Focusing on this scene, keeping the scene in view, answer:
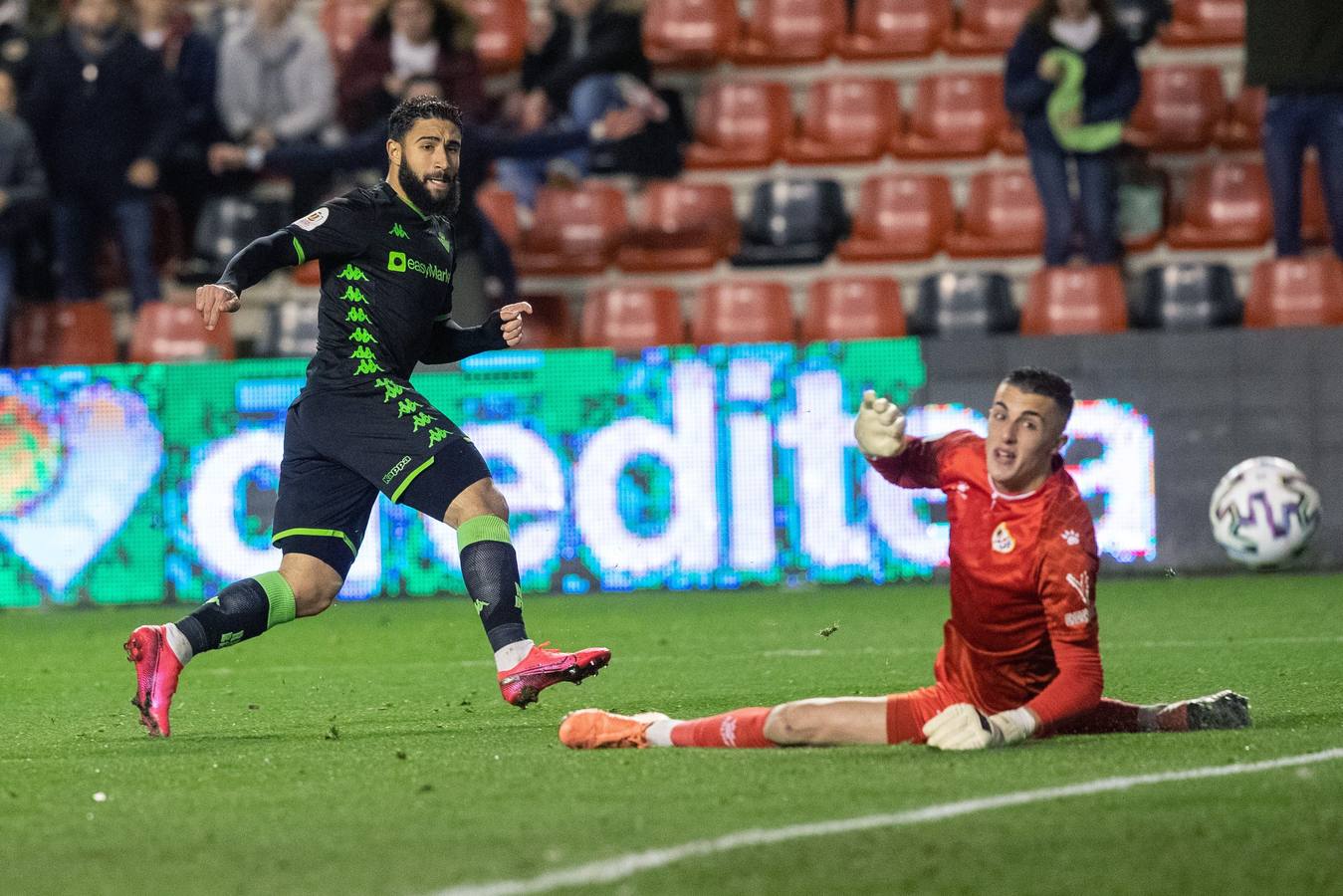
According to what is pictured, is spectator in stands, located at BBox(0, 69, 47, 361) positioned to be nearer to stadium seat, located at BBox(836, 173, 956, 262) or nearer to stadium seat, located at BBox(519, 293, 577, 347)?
stadium seat, located at BBox(519, 293, 577, 347)

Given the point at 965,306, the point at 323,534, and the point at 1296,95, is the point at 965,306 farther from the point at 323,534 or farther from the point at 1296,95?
the point at 323,534

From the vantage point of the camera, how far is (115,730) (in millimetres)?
6926

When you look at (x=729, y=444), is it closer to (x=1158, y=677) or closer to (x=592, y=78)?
(x=592, y=78)

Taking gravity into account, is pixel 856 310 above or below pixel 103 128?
below

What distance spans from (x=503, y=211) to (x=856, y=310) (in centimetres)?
257

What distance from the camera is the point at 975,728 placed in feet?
17.5

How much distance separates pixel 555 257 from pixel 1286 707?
331 inches

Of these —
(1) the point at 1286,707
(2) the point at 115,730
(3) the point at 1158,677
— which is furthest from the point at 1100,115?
(2) the point at 115,730

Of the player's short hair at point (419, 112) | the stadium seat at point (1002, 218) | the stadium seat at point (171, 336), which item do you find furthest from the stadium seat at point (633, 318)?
the player's short hair at point (419, 112)

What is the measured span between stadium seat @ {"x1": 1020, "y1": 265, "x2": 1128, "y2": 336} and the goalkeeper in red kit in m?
7.25

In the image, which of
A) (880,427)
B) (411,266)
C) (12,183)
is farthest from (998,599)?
(12,183)

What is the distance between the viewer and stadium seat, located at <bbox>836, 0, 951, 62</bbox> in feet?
48.8

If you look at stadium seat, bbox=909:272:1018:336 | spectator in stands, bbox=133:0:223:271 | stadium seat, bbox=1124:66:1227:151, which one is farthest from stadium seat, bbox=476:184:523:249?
stadium seat, bbox=1124:66:1227:151

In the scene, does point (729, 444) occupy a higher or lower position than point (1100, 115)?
lower
